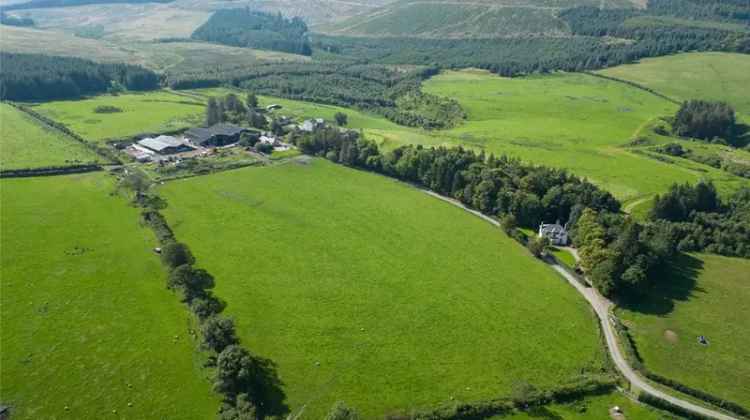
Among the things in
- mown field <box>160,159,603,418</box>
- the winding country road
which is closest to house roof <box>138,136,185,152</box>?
mown field <box>160,159,603,418</box>

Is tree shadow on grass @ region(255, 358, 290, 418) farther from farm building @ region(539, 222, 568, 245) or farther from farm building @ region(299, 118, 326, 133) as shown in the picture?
farm building @ region(299, 118, 326, 133)

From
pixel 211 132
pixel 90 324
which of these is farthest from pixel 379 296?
pixel 211 132

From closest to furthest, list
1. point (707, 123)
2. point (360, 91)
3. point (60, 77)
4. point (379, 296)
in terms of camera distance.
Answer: point (379, 296) → point (707, 123) → point (60, 77) → point (360, 91)

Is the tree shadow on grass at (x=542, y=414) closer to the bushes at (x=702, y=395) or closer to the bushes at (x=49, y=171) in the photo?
the bushes at (x=702, y=395)

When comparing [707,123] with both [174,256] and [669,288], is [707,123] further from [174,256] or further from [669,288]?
[174,256]

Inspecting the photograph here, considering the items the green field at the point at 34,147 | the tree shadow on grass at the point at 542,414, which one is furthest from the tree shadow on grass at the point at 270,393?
the green field at the point at 34,147
